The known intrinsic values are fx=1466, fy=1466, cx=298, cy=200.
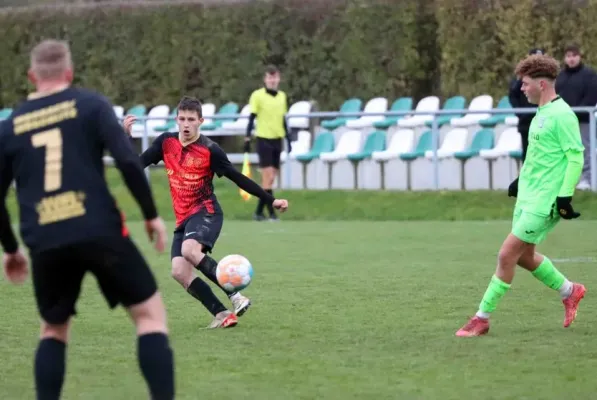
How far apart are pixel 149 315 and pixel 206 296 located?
3.39 meters

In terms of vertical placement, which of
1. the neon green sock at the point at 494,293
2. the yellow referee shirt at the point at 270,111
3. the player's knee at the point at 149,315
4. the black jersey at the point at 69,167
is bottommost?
the yellow referee shirt at the point at 270,111

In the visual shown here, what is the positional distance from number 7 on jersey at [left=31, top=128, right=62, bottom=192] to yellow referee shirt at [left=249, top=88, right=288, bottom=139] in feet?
47.1

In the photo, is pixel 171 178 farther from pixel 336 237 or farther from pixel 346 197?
pixel 346 197

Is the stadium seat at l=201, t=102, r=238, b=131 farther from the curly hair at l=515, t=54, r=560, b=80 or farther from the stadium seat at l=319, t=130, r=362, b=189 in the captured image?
the curly hair at l=515, t=54, r=560, b=80

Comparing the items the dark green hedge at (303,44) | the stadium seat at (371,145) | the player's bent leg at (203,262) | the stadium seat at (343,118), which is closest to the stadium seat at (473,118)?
the stadium seat at (371,145)

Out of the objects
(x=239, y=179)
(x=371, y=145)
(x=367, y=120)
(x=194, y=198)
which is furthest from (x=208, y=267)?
(x=367, y=120)

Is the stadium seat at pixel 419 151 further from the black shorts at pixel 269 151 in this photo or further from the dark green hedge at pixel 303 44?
the dark green hedge at pixel 303 44

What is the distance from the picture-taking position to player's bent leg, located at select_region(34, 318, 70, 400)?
629cm

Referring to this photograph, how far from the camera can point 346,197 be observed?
21.6 m

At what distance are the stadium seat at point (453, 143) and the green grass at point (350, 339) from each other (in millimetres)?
6580

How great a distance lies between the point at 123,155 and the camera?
6.10 meters

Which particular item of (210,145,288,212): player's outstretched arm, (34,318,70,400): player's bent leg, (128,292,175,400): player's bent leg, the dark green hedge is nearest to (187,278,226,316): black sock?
(210,145,288,212): player's outstretched arm

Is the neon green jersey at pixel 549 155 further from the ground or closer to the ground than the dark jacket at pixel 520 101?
further from the ground

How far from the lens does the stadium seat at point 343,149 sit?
904 inches
